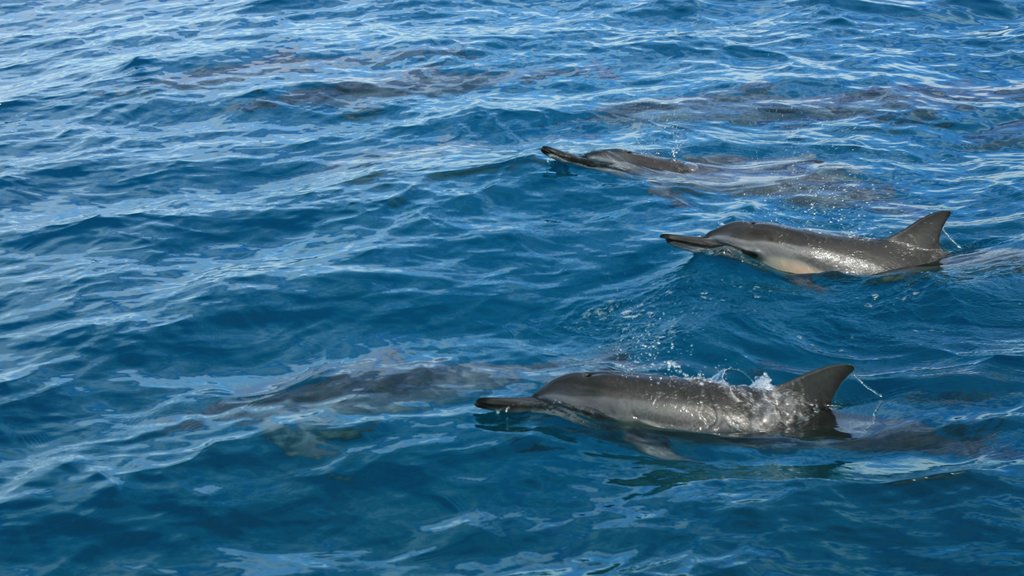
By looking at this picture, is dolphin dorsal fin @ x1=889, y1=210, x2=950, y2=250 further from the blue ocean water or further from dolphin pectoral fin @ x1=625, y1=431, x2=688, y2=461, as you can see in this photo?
dolphin pectoral fin @ x1=625, y1=431, x2=688, y2=461

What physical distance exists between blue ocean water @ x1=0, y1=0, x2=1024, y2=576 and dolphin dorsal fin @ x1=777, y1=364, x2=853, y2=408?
0.39 m

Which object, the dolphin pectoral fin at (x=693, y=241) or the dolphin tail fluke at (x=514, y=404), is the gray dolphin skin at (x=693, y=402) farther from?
the dolphin pectoral fin at (x=693, y=241)

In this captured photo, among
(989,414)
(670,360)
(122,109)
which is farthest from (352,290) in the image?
(122,109)

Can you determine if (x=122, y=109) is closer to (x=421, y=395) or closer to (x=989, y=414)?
(x=421, y=395)

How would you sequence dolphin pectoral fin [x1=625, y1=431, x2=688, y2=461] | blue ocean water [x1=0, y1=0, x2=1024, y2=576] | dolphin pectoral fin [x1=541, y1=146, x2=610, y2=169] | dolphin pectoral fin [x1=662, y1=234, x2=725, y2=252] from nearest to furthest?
1. blue ocean water [x1=0, y1=0, x2=1024, y2=576]
2. dolphin pectoral fin [x1=625, y1=431, x2=688, y2=461]
3. dolphin pectoral fin [x1=662, y1=234, x2=725, y2=252]
4. dolphin pectoral fin [x1=541, y1=146, x2=610, y2=169]

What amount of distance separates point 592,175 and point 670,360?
17.7 ft

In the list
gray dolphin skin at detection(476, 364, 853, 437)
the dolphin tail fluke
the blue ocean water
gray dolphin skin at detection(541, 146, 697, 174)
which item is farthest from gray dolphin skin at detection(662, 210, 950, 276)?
the dolphin tail fluke

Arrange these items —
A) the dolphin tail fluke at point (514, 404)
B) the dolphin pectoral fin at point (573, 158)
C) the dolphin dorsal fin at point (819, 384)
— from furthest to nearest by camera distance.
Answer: the dolphin pectoral fin at point (573, 158), the dolphin tail fluke at point (514, 404), the dolphin dorsal fin at point (819, 384)

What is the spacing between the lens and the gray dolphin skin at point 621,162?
49.6ft

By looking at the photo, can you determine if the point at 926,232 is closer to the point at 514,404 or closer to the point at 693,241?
the point at 693,241

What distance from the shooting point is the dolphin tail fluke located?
9000 millimetres

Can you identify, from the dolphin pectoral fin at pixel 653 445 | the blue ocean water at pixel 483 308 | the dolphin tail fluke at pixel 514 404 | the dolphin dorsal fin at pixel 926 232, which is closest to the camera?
the blue ocean water at pixel 483 308

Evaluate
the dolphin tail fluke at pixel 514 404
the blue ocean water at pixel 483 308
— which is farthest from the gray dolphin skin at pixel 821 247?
the dolphin tail fluke at pixel 514 404

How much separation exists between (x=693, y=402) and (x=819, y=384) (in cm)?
96
